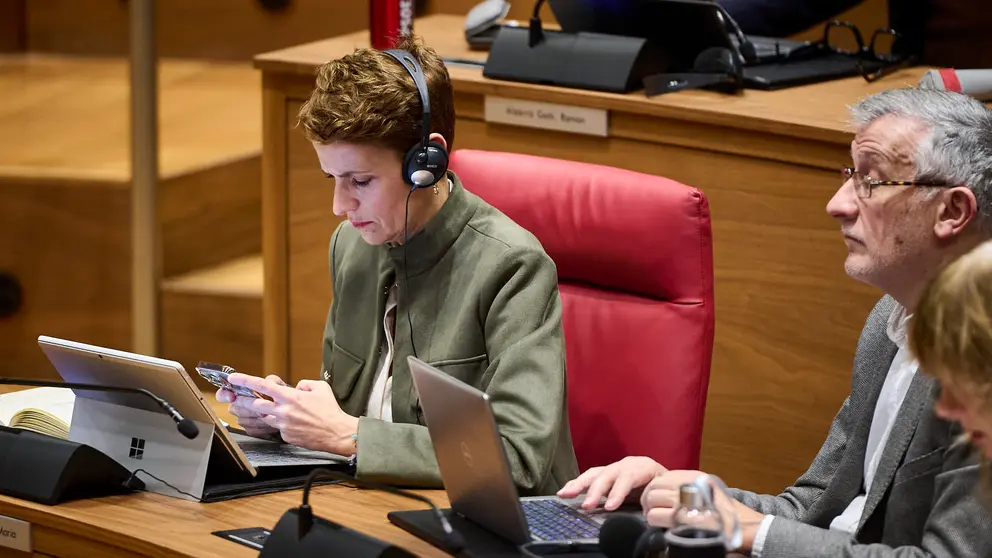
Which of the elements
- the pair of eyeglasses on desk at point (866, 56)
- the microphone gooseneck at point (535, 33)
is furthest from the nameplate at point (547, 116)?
the pair of eyeglasses on desk at point (866, 56)

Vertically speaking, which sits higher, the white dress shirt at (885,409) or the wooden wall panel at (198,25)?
the wooden wall panel at (198,25)

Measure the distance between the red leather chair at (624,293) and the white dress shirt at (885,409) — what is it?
1.05ft

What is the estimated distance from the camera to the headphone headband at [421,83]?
1.70 meters

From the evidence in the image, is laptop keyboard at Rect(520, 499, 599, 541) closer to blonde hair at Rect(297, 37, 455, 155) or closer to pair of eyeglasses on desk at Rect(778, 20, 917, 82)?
blonde hair at Rect(297, 37, 455, 155)

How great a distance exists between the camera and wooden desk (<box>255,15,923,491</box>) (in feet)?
7.43

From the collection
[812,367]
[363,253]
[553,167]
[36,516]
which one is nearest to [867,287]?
[812,367]

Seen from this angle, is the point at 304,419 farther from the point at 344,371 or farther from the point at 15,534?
the point at 15,534

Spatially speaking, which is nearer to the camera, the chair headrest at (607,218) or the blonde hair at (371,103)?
the blonde hair at (371,103)

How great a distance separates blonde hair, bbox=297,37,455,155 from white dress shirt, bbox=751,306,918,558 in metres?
0.62

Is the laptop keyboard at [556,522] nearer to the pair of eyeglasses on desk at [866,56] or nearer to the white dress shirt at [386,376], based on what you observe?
the white dress shirt at [386,376]

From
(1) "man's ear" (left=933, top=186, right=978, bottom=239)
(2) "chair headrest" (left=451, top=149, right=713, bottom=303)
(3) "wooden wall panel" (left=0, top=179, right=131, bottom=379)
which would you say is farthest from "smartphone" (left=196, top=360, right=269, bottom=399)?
(3) "wooden wall panel" (left=0, top=179, right=131, bottom=379)

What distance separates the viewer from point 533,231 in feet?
6.33

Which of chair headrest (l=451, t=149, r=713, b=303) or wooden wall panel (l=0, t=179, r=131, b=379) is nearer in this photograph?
chair headrest (l=451, t=149, r=713, b=303)

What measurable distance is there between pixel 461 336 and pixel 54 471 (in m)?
0.50
